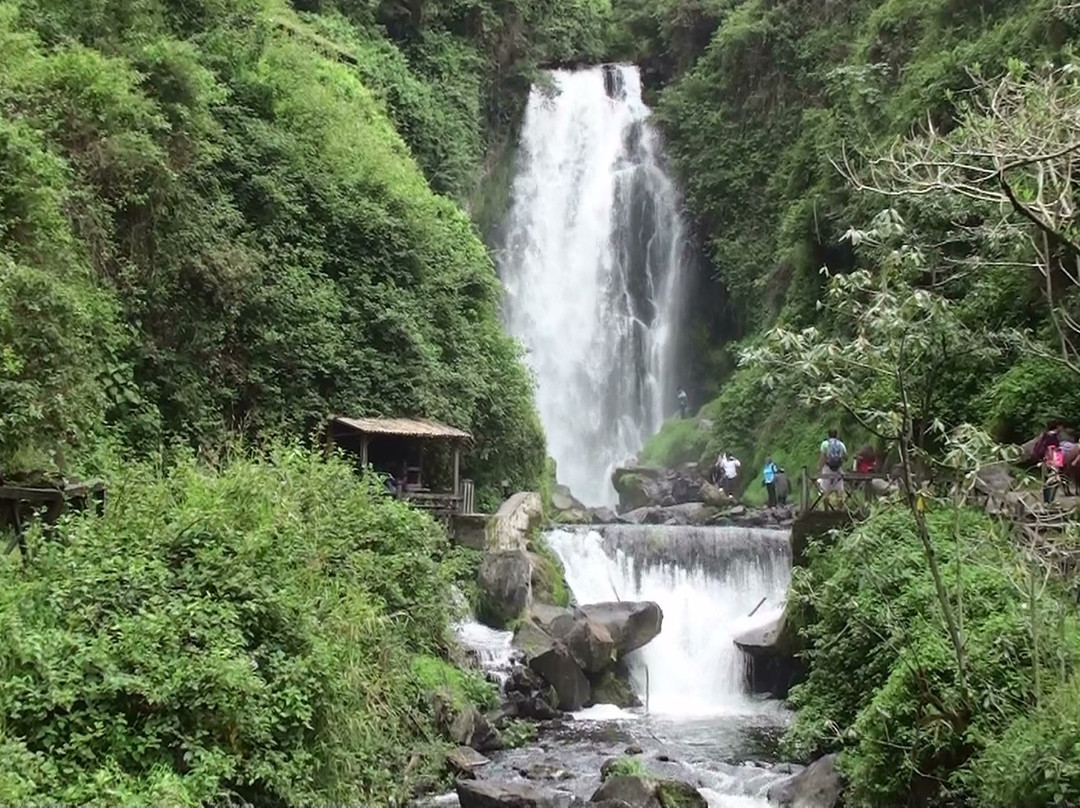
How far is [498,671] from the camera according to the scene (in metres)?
14.2

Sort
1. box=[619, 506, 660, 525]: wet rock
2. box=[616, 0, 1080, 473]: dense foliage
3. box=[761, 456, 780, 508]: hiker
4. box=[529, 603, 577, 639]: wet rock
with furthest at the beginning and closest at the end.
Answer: box=[619, 506, 660, 525]: wet rock, box=[761, 456, 780, 508]: hiker, box=[529, 603, 577, 639]: wet rock, box=[616, 0, 1080, 473]: dense foliage

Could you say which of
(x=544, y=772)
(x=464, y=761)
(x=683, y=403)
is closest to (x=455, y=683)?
(x=464, y=761)

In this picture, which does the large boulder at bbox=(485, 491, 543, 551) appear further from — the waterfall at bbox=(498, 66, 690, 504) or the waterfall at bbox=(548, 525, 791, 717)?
the waterfall at bbox=(498, 66, 690, 504)

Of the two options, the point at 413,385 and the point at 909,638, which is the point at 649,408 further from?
the point at 909,638

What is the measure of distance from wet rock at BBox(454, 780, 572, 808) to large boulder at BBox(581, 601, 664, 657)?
6012 mm

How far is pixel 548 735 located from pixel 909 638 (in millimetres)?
5447

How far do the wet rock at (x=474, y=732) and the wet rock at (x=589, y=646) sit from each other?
9.11 ft

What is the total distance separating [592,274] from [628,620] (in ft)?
58.7

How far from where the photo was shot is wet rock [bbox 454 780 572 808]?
9430 millimetres

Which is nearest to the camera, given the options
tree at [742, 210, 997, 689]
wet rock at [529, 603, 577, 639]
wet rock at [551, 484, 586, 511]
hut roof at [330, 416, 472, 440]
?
tree at [742, 210, 997, 689]

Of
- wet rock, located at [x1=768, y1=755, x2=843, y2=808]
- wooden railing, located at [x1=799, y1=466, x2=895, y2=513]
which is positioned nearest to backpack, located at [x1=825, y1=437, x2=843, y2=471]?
wooden railing, located at [x1=799, y1=466, x2=895, y2=513]

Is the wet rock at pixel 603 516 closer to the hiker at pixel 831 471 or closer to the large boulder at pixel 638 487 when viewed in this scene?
the large boulder at pixel 638 487

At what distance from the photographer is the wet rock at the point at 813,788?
9.62 m

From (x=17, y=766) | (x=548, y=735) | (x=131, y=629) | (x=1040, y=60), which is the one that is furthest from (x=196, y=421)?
(x=1040, y=60)
